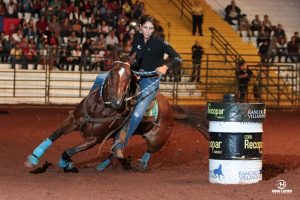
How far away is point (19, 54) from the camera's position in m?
24.7

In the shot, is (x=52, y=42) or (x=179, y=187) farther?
(x=52, y=42)

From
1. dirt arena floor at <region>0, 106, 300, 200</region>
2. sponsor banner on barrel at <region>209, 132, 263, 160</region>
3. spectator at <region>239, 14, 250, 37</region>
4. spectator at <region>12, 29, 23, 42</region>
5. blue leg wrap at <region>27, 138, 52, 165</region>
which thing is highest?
spectator at <region>239, 14, 250, 37</region>

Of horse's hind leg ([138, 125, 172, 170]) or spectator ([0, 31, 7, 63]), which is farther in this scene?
spectator ([0, 31, 7, 63])

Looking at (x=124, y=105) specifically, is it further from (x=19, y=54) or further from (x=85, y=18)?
(x=85, y=18)

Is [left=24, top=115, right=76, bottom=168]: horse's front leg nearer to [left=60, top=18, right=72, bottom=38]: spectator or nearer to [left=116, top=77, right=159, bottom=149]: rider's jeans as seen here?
[left=116, top=77, right=159, bottom=149]: rider's jeans

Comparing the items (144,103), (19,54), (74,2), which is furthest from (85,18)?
(144,103)

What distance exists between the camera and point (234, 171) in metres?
10.0

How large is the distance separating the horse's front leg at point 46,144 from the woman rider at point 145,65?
23.8 inches

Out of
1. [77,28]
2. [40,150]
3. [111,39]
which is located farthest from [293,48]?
[40,150]

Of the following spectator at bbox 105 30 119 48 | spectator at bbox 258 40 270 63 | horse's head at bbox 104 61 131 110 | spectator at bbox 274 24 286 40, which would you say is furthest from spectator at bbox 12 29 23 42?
horse's head at bbox 104 61 131 110

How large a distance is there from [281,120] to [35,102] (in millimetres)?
7621

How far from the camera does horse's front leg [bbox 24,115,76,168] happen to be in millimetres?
11086

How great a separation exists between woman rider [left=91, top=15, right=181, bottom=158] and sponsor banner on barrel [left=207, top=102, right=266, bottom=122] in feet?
4.55

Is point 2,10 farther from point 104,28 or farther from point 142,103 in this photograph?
point 142,103
